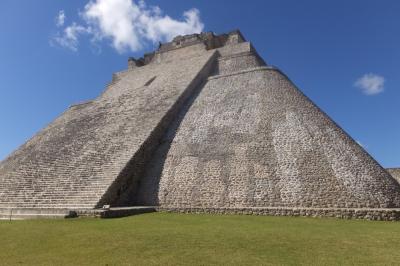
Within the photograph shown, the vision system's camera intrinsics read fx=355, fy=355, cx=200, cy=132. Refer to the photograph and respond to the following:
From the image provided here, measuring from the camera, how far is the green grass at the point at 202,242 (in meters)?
5.78

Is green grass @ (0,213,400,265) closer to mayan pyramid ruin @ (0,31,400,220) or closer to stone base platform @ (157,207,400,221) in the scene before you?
stone base platform @ (157,207,400,221)

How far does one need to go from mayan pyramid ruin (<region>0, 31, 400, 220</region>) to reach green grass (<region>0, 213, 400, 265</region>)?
61.5 inches

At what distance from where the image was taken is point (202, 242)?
6930 millimetres

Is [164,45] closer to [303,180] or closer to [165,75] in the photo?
[165,75]

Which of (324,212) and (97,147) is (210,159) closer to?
(324,212)

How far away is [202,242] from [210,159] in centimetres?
657

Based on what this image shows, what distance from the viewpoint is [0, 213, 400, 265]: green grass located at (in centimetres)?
578

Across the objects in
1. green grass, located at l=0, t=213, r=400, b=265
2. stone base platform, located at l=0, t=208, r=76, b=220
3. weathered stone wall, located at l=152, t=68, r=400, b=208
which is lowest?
green grass, located at l=0, t=213, r=400, b=265

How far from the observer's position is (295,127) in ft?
44.3

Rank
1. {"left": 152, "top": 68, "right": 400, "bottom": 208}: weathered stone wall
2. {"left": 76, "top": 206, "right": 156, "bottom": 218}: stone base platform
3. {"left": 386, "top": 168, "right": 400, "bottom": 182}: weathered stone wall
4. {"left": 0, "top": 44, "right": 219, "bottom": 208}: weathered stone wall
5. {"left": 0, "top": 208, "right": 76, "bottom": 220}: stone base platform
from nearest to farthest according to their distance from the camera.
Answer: {"left": 76, "top": 206, "right": 156, "bottom": 218}: stone base platform → {"left": 0, "top": 208, "right": 76, "bottom": 220}: stone base platform → {"left": 152, "top": 68, "right": 400, "bottom": 208}: weathered stone wall → {"left": 0, "top": 44, "right": 219, "bottom": 208}: weathered stone wall → {"left": 386, "top": 168, "right": 400, "bottom": 182}: weathered stone wall

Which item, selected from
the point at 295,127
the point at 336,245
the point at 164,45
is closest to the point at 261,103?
the point at 295,127

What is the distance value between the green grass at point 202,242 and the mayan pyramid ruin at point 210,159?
1563 millimetres

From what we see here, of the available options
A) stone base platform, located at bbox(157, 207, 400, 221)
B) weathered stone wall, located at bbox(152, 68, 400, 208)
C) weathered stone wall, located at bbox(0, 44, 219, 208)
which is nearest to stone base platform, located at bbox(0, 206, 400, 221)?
Result: stone base platform, located at bbox(157, 207, 400, 221)

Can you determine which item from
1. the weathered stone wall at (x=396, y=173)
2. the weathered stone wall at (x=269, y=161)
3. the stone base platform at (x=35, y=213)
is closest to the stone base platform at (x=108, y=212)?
the stone base platform at (x=35, y=213)
